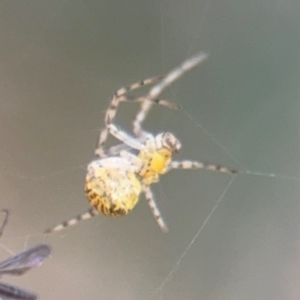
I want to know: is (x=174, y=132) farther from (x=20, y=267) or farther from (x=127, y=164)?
(x=20, y=267)

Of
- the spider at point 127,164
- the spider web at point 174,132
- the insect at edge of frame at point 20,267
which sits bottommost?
the insect at edge of frame at point 20,267

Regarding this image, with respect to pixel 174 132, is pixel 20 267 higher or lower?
lower

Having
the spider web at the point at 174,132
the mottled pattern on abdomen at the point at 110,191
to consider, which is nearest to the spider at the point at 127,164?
the mottled pattern on abdomen at the point at 110,191

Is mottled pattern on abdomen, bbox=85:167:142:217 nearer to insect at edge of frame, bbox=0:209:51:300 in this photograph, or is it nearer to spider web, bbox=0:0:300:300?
insect at edge of frame, bbox=0:209:51:300

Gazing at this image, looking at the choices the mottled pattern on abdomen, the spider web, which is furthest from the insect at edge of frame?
the spider web

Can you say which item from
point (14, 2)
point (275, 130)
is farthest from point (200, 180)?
point (14, 2)

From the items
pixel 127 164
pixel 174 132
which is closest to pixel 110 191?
pixel 127 164

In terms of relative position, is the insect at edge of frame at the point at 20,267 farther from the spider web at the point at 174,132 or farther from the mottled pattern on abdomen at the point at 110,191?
the spider web at the point at 174,132

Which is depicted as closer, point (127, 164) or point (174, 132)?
point (127, 164)
